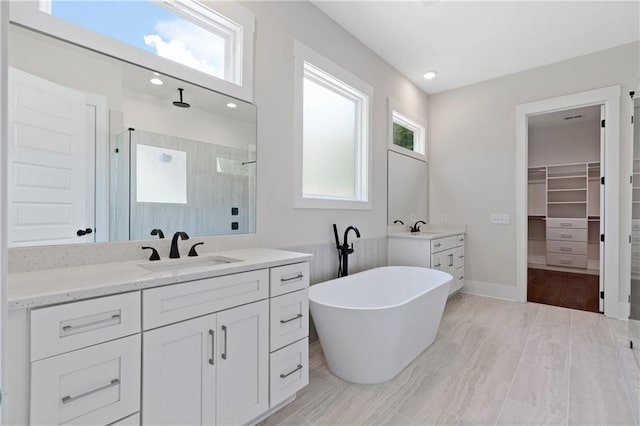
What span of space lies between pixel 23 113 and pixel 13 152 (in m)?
0.18

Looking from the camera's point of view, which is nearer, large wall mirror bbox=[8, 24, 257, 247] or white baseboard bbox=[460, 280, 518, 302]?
large wall mirror bbox=[8, 24, 257, 247]

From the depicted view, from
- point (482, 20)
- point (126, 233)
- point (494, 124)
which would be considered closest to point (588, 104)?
point (494, 124)

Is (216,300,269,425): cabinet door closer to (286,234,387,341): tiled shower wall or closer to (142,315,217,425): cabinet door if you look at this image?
(142,315,217,425): cabinet door

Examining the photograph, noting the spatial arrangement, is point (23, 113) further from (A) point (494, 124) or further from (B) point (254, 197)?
(A) point (494, 124)

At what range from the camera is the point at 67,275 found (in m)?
1.21

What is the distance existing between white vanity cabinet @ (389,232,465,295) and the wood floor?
1.17m

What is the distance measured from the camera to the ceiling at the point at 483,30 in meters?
2.62

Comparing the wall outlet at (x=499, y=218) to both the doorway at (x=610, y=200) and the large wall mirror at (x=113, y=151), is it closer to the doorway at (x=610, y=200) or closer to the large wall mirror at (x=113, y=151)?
the doorway at (x=610, y=200)

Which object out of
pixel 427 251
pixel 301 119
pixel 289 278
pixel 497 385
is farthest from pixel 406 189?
pixel 289 278

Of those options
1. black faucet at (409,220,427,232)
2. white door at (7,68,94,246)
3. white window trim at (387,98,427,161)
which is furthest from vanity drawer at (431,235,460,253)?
white door at (7,68,94,246)

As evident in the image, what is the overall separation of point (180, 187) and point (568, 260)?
659 cm

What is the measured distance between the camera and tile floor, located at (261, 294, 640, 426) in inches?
65.9

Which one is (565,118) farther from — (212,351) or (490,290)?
(212,351)

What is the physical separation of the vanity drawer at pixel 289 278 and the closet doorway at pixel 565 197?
15.4 feet
